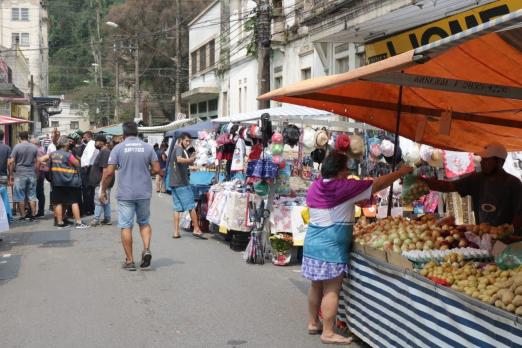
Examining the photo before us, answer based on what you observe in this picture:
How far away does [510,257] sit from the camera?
14.5 feet

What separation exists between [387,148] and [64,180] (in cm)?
677

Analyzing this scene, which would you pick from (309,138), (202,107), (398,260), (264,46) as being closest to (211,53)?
(202,107)

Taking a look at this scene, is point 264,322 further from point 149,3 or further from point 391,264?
point 149,3

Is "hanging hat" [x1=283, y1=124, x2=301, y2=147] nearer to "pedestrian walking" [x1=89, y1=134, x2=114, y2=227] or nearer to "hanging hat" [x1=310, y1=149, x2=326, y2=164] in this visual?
"hanging hat" [x1=310, y1=149, x2=326, y2=164]

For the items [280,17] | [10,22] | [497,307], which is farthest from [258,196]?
[10,22]

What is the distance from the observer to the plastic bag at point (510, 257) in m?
4.36

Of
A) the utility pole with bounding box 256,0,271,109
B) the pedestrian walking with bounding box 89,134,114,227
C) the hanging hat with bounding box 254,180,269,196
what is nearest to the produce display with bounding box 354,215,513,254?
the hanging hat with bounding box 254,180,269,196

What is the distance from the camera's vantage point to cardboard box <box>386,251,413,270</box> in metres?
4.88

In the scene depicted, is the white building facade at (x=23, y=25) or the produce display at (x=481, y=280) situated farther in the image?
the white building facade at (x=23, y=25)

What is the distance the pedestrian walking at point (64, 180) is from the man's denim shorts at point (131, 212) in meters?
4.97

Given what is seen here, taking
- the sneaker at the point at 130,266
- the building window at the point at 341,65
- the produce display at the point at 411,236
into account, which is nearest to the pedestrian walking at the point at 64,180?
the sneaker at the point at 130,266

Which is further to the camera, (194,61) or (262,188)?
(194,61)

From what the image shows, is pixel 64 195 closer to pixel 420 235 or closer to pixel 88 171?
pixel 88 171

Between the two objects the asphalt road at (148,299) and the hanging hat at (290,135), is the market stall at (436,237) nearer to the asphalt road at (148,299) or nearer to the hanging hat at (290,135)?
the asphalt road at (148,299)
